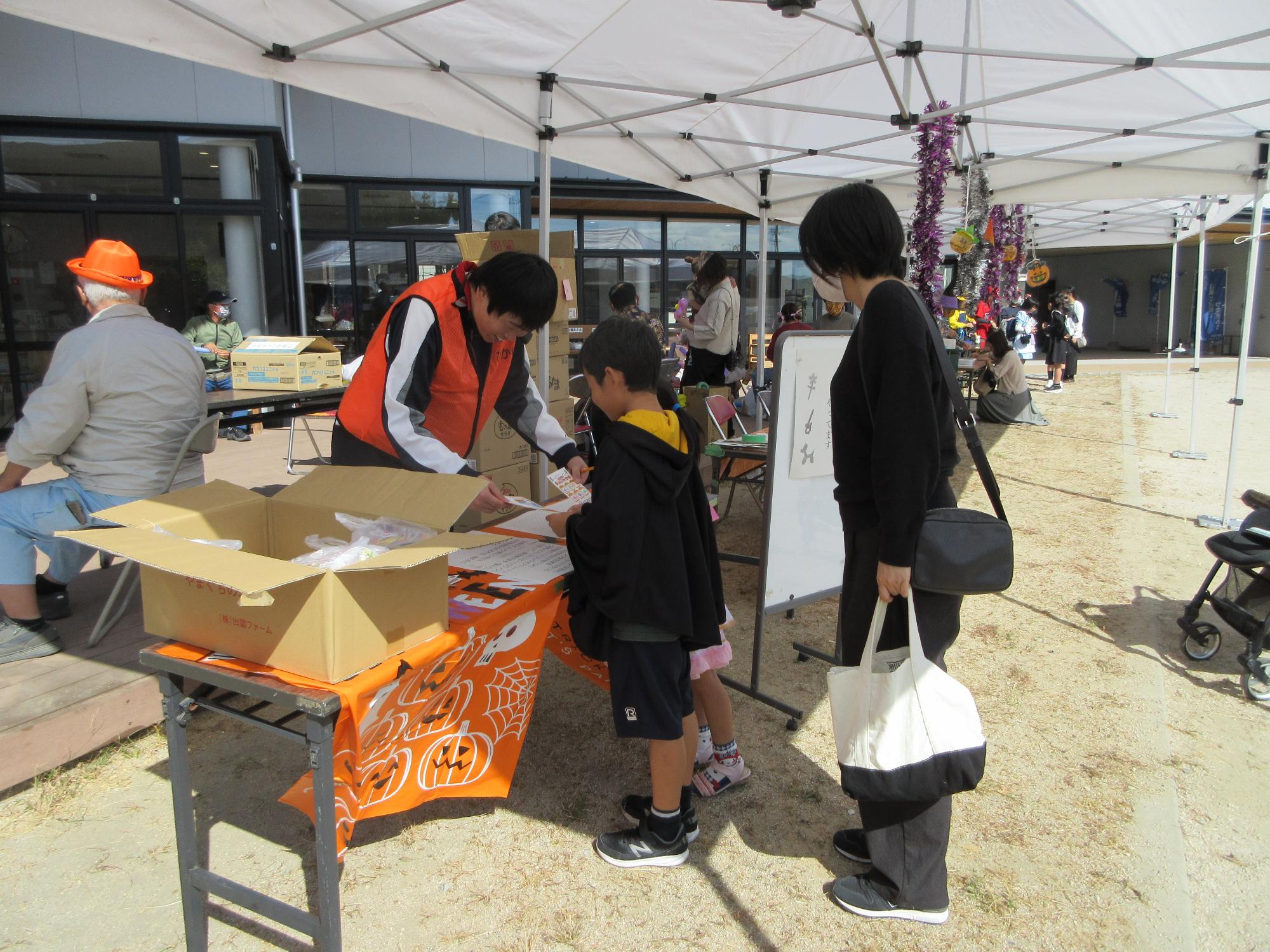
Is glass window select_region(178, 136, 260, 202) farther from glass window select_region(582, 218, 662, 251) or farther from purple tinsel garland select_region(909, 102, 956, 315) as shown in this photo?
purple tinsel garland select_region(909, 102, 956, 315)

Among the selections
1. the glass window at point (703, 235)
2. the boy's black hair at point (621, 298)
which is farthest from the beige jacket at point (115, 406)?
the glass window at point (703, 235)

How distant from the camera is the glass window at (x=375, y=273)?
37.3 feet

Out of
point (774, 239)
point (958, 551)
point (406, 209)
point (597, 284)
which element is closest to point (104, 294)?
point (958, 551)

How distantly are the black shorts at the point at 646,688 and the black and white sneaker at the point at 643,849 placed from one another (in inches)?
13.6

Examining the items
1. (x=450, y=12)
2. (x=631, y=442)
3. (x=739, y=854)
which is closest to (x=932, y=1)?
(x=450, y=12)

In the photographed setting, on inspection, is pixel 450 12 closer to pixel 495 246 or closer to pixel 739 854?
pixel 495 246

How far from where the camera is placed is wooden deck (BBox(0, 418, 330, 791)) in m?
2.44

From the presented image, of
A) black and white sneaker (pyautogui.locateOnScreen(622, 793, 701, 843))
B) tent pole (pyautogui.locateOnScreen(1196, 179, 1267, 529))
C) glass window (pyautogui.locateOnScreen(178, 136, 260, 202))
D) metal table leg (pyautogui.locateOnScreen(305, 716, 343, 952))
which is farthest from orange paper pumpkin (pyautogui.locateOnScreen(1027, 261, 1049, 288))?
metal table leg (pyautogui.locateOnScreen(305, 716, 343, 952))

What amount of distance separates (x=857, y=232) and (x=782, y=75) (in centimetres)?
366

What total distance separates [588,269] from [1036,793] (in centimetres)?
1310

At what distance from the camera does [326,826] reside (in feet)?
5.44

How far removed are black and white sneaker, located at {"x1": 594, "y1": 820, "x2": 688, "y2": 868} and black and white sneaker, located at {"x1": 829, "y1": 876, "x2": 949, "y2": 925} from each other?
43 centimetres

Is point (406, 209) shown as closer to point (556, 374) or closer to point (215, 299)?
point (215, 299)

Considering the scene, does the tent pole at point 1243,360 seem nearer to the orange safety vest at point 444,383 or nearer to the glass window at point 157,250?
the orange safety vest at point 444,383
